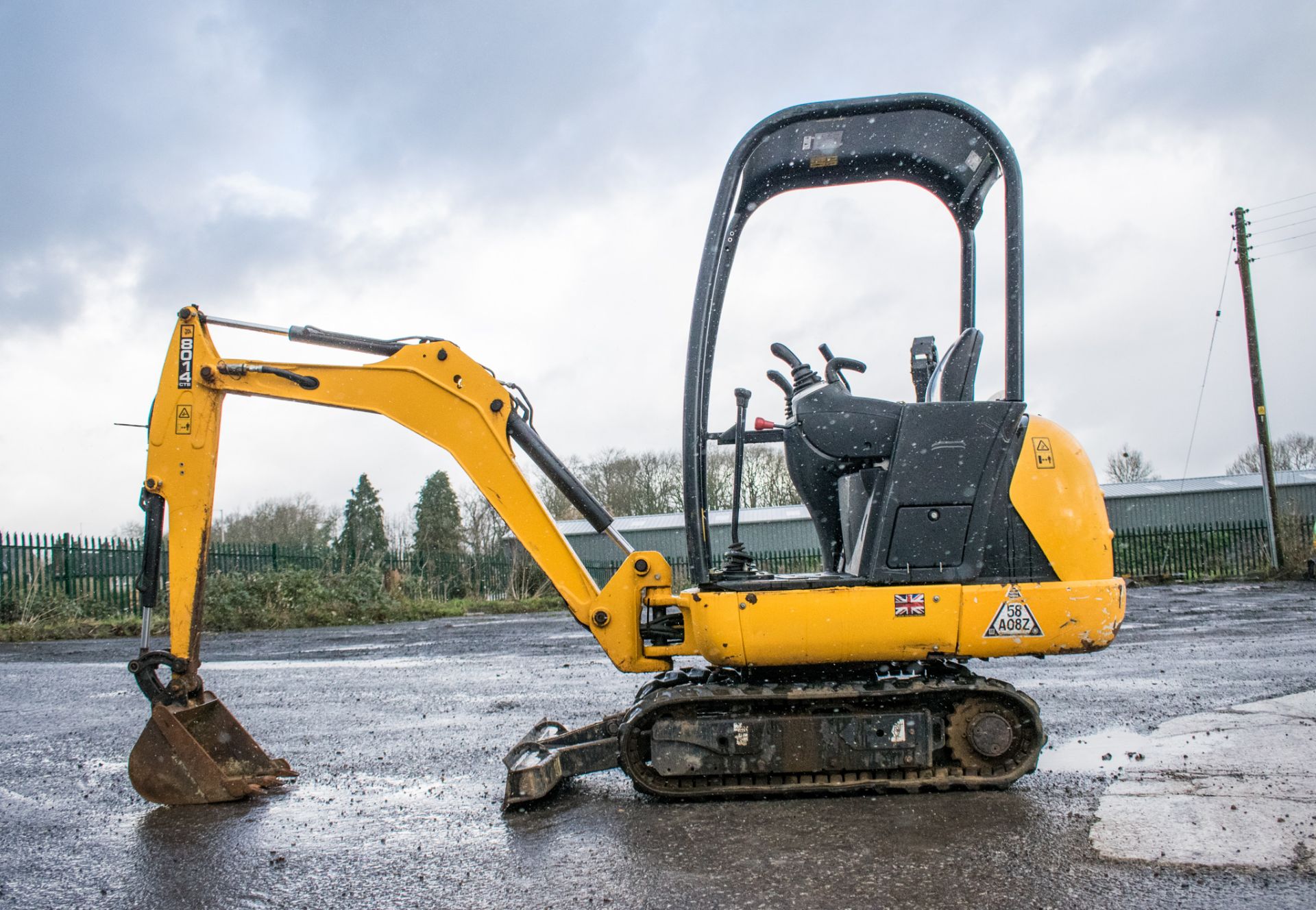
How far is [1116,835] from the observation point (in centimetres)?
332

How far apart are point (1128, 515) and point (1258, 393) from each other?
13.1 metres

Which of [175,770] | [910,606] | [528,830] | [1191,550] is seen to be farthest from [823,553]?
[1191,550]

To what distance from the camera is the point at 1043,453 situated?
13.2ft

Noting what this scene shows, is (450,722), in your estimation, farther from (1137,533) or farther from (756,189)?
(1137,533)

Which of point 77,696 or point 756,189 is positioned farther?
point 77,696

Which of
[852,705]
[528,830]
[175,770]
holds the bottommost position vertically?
[528,830]

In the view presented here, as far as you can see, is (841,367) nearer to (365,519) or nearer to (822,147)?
(822,147)

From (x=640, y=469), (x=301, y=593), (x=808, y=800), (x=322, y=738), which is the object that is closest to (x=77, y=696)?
(x=322, y=738)

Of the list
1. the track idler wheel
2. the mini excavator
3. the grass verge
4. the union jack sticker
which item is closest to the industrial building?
the grass verge

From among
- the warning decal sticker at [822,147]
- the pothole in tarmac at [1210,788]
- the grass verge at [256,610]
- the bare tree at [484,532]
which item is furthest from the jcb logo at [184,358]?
the bare tree at [484,532]

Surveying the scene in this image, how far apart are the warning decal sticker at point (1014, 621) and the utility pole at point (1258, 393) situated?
23.6 m

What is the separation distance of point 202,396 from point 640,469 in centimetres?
3471

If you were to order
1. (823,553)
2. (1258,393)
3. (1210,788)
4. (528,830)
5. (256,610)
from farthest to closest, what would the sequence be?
1. (1258,393)
2. (256,610)
3. (823,553)
4. (1210,788)
5. (528,830)

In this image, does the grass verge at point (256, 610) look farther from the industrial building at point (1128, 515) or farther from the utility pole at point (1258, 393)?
the utility pole at point (1258, 393)
